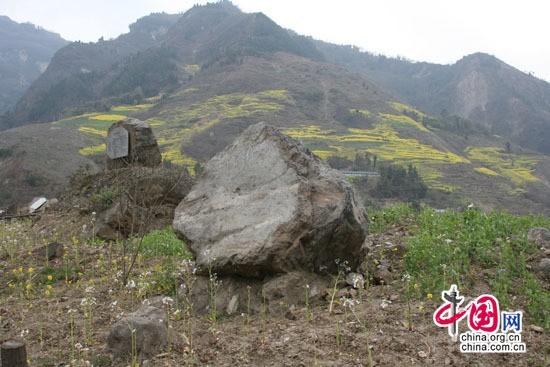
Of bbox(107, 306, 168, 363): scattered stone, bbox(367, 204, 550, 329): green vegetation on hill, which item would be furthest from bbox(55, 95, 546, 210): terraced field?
bbox(107, 306, 168, 363): scattered stone

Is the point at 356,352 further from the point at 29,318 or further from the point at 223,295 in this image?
the point at 29,318

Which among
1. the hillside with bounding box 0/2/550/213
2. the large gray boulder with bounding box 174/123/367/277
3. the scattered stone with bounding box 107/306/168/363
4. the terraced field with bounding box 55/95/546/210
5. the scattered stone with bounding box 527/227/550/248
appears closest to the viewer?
the scattered stone with bounding box 107/306/168/363

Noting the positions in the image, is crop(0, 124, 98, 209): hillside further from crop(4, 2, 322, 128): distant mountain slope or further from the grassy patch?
crop(4, 2, 322, 128): distant mountain slope

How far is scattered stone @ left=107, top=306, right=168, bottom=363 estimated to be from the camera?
14.2ft

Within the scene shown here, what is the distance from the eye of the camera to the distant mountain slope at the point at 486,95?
126m

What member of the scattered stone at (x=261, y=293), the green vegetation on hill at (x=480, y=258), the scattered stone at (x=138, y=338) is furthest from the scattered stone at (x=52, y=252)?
the green vegetation on hill at (x=480, y=258)

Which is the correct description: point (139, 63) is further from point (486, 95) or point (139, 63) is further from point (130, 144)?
point (130, 144)

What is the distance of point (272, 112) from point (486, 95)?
100 m

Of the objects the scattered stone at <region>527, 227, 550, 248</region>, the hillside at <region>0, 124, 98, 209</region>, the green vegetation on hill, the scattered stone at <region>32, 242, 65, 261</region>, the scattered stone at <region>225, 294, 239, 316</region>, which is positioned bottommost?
the hillside at <region>0, 124, 98, 209</region>

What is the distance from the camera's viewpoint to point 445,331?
4.42 meters

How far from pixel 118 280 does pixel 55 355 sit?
2139 millimetres

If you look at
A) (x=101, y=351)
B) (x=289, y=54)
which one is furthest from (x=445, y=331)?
(x=289, y=54)

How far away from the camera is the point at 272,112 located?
Answer: 7444 cm

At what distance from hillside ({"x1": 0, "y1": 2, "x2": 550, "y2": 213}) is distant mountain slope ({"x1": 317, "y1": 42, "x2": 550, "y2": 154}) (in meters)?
8.93
